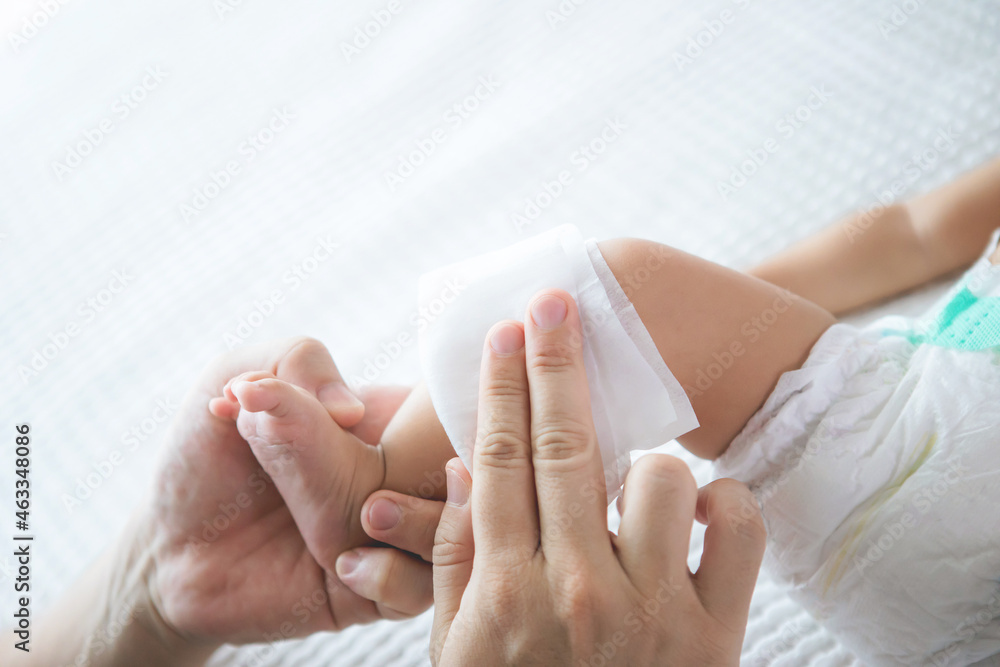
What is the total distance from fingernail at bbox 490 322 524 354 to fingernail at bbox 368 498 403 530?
0.74 ft

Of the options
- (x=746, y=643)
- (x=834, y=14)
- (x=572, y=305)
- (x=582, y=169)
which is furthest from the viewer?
(x=834, y=14)

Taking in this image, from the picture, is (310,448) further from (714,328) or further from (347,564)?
(714,328)

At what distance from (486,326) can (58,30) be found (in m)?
1.57

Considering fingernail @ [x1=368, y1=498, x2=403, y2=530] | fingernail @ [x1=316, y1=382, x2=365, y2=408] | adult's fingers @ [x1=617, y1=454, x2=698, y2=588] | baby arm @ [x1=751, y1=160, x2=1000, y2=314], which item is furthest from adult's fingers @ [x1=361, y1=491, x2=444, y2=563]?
baby arm @ [x1=751, y1=160, x2=1000, y2=314]

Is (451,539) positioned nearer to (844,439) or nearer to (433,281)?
(433,281)

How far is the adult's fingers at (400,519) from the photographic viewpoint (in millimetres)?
685

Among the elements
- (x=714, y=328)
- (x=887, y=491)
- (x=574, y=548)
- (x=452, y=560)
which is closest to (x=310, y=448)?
(x=452, y=560)

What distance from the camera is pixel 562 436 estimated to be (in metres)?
0.53

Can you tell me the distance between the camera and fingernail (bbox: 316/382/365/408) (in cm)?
78

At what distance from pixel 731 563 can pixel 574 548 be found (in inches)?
5.0

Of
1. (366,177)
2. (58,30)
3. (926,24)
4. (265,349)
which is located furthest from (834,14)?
(58,30)

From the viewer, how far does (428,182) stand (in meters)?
1.27

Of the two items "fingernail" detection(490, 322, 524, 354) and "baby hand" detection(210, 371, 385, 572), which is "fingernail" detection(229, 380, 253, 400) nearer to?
"baby hand" detection(210, 371, 385, 572)

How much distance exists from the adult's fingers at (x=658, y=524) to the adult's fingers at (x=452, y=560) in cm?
14
